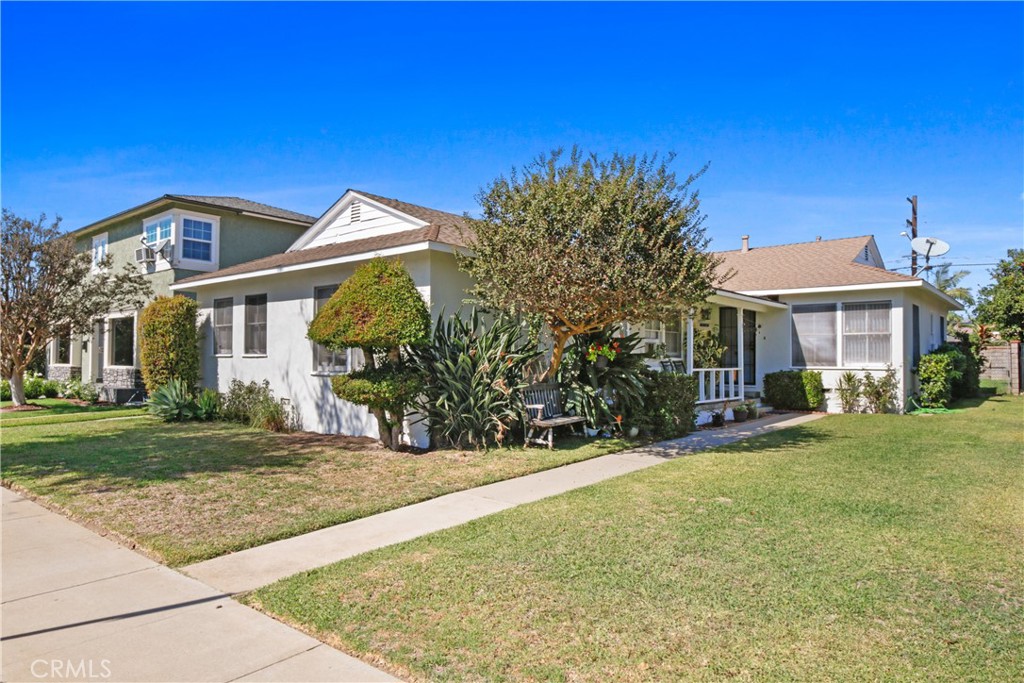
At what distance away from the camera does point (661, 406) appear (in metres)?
11.7

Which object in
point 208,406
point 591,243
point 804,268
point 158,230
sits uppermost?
point 158,230

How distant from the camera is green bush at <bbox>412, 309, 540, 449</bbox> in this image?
9.80 metres

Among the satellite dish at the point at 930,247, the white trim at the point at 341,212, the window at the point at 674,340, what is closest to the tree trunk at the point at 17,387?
the white trim at the point at 341,212

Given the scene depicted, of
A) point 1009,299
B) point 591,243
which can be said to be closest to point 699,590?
point 591,243

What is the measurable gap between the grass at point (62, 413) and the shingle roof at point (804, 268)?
1608cm

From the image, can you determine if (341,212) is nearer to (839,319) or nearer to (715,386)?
(715,386)

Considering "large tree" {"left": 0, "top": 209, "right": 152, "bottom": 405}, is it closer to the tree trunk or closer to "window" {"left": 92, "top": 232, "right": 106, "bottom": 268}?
the tree trunk

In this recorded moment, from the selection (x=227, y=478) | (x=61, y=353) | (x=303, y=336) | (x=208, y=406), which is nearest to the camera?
(x=227, y=478)

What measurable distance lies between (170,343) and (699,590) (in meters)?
14.3

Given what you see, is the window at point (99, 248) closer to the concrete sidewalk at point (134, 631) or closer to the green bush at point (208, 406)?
the green bush at point (208, 406)

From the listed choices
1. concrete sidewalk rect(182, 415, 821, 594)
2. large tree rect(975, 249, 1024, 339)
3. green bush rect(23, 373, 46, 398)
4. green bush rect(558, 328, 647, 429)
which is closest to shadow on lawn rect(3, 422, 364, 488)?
concrete sidewalk rect(182, 415, 821, 594)

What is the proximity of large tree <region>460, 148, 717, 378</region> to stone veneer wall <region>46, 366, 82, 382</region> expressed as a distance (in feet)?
62.5

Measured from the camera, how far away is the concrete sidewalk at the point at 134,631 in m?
3.31

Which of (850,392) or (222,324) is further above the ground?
(222,324)
